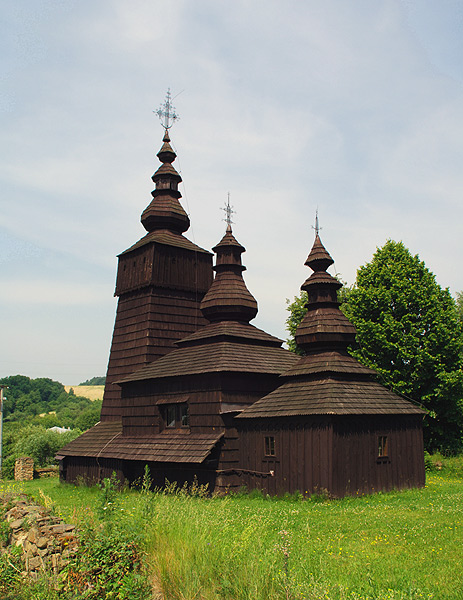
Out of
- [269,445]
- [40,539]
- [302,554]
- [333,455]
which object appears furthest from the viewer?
[269,445]

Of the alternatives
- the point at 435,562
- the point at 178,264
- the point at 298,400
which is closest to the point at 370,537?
the point at 435,562

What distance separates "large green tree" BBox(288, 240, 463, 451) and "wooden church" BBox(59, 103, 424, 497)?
7.96 metres

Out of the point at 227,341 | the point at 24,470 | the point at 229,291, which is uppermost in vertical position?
the point at 229,291

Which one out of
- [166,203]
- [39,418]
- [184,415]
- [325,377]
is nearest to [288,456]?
[325,377]

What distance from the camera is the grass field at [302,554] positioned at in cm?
778

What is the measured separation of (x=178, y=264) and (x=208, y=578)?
2242cm

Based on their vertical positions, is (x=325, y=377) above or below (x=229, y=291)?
below

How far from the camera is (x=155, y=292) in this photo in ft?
93.3

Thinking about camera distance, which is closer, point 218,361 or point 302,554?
point 302,554

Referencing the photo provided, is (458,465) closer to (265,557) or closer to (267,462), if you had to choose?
(267,462)

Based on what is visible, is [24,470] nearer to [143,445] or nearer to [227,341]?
[143,445]

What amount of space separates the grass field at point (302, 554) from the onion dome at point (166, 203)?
2024 centimetres

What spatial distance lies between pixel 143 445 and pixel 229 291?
7.97m

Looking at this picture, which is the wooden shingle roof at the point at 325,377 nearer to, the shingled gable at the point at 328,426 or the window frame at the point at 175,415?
the shingled gable at the point at 328,426
